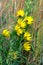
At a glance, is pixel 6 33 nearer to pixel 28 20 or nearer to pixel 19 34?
pixel 19 34

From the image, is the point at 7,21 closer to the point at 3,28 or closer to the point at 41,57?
the point at 3,28

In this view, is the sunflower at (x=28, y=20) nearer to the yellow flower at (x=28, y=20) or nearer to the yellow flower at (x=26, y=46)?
the yellow flower at (x=28, y=20)

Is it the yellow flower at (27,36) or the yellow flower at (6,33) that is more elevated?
the yellow flower at (6,33)

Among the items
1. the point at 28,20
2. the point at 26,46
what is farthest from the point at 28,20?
the point at 26,46

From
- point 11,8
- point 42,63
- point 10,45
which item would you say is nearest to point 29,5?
point 11,8

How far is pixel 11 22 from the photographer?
2500mm

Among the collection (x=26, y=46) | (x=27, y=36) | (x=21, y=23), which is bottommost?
(x=26, y=46)

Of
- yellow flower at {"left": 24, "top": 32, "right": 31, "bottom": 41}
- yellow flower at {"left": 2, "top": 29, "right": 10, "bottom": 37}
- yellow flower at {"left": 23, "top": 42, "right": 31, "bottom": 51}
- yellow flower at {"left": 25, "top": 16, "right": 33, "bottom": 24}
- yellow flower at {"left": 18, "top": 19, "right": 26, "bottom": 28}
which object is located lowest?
yellow flower at {"left": 23, "top": 42, "right": 31, "bottom": 51}

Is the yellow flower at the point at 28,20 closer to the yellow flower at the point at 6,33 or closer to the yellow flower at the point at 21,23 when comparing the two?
the yellow flower at the point at 21,23

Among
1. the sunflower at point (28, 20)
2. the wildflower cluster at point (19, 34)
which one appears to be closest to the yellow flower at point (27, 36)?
the wildflower cluster at point (19, 34)

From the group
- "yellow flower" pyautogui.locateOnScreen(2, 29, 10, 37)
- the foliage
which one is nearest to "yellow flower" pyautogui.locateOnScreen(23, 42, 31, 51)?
the foliage

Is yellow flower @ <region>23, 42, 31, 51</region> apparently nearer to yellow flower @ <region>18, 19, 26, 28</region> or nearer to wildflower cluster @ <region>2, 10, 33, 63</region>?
wildflower cluster @ <region>2, 10, 33, 63</region>

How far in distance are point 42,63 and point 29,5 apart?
597 mm

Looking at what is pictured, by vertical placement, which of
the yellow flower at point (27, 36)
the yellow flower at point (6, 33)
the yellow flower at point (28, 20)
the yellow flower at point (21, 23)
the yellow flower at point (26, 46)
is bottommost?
the yellow flower at point (26, 46)
